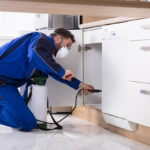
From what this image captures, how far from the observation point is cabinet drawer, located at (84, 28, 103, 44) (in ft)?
8.70

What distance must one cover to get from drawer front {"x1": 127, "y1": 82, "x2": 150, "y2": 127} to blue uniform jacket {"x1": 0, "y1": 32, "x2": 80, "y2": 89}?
0.54 meters

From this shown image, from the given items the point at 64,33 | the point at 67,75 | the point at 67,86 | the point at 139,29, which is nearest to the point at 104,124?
the point at 67,86

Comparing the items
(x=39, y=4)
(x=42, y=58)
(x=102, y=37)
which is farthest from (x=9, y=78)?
(x=39, y=4)

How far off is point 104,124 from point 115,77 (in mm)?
517

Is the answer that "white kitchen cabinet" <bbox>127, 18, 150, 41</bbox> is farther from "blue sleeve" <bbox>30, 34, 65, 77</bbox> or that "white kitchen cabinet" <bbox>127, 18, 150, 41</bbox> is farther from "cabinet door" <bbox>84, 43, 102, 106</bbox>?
"cabinet door" <bbox>84, 43, 102, 106</bbox>

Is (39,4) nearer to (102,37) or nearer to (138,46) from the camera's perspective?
(138,46)

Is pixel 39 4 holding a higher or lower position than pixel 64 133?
higher

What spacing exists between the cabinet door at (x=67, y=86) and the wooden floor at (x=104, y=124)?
0.21 m

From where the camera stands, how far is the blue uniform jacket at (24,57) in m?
2.47

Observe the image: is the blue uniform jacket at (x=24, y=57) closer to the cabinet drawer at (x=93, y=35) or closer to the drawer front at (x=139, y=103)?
the cabinet drawer at (x=93, y=35)

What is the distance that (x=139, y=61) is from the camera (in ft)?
6.95

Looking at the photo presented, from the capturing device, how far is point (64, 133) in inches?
101

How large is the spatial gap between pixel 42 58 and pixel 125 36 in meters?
0.60

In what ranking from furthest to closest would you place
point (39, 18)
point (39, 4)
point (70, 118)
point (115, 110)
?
1. point (39, 18)
2. point (70, 118)
3. point (115, 110)
4. point (39, 4)
